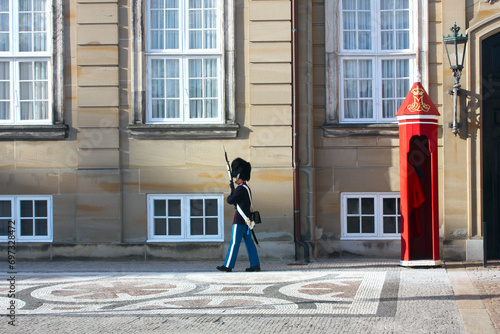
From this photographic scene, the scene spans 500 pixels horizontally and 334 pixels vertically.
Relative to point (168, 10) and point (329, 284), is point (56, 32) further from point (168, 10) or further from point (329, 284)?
point (329, 284)

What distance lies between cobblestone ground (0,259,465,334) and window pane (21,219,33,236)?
1.19 metres

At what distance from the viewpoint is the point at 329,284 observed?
30.9 ft

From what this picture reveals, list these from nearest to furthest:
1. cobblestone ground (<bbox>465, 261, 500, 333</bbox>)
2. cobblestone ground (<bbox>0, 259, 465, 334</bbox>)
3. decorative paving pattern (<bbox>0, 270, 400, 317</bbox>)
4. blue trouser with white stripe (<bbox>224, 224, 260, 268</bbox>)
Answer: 1. cobblestone ground (<bbox>0, 259, 465, 334</bbox>)
2. cobblestone ground (<bbox>465, 261, 500, 333</bbox>)
3. decorative paving pattern (<bbox>0, 270, 400, 317</bbox>)
4. blue trouser with white stripe (<bbox>224, 224, 260, 268</bbox>)

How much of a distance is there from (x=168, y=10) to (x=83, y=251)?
4.74 meters

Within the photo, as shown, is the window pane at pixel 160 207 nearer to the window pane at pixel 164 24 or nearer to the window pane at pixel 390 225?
A: the window pane at pixel 164 24

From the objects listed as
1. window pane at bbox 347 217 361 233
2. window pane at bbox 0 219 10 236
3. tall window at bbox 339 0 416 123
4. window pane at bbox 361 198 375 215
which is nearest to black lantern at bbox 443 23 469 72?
tall window at bbox 339 0 416 123

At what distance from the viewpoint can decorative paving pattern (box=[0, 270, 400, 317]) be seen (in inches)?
301

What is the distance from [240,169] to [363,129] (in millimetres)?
2676

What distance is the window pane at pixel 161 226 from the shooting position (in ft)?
40.6

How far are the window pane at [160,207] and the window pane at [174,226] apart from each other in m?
0.19

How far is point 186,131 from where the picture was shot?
39.9 feet

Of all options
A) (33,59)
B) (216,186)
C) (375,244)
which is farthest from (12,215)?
(375,244)

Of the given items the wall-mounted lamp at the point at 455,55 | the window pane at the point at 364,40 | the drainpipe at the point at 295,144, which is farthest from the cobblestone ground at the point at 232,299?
the window pane at the point at 364,40

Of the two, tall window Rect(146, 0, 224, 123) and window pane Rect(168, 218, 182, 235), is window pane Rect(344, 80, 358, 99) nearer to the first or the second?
tall window Rect(146, 0, 224, 123)
